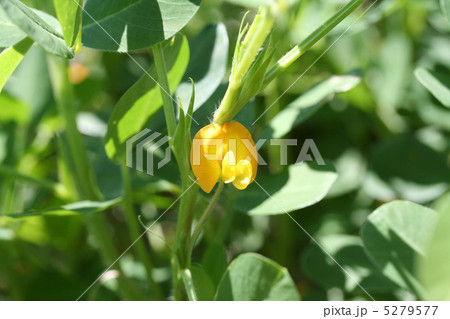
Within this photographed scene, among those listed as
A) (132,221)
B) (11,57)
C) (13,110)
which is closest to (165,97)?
(11,57)

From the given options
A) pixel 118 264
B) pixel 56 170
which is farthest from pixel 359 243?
pixel 56 170

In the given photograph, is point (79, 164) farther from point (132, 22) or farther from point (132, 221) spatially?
point (132, 22)

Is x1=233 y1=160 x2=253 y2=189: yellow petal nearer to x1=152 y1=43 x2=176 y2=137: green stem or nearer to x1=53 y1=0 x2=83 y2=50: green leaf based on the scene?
x1=152 y1=43 x2=176 y2=137: green stem

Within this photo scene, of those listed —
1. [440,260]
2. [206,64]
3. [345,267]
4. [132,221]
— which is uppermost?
[206,64]

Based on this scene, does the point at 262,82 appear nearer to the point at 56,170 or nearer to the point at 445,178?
the point at 445,178

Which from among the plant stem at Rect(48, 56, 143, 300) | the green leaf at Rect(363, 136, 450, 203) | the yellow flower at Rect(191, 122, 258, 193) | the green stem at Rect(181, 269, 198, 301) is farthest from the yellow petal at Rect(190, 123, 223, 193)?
the green leaf at Rect(363, 136, 450, 203)
